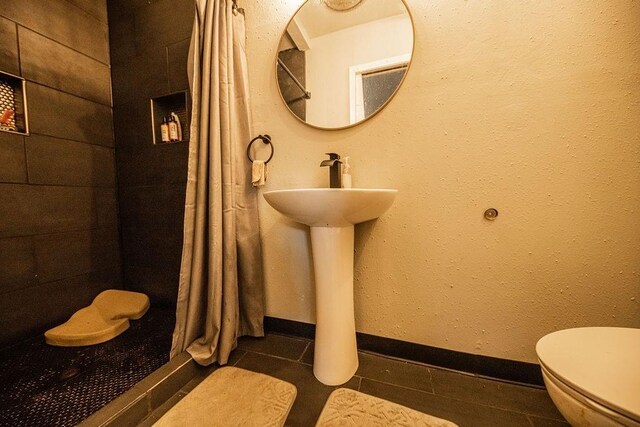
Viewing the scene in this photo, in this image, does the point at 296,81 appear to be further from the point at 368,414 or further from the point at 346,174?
the point at 368,414

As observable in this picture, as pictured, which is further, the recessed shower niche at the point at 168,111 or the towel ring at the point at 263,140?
the recessed shower niche at the point at 168,111

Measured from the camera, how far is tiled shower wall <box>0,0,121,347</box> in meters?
1.16

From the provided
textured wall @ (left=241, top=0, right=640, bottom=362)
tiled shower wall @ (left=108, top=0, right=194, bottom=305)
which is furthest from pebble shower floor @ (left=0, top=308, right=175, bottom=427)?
textured wall @ (left=241, top=0, right=640, bottom=362)

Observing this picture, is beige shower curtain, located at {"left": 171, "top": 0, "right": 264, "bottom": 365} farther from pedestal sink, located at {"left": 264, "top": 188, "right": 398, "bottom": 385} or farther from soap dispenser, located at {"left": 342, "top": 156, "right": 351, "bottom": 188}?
soap dispenser, located at {"left": 342, "top": 156, "right": 351, "bottom": 188}

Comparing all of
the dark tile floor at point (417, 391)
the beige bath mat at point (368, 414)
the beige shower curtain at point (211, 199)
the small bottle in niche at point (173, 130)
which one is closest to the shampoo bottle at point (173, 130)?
the small bottle in niche at point (173, 130)

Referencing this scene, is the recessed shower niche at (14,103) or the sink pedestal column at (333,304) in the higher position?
the recessed shower niche at (14,103)

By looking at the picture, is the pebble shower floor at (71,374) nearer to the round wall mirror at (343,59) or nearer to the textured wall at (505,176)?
the textured wall at (505,176)

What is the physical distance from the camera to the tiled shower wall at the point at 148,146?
1.46m

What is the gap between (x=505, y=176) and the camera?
3.00 feet

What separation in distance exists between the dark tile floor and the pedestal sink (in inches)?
3.1

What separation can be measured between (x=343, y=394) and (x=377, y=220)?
0.71 m

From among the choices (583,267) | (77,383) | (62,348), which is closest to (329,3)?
(583,267)

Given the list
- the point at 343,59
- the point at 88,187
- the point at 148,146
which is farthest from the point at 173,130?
the point at 343,59

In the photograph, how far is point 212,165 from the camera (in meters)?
1.03
